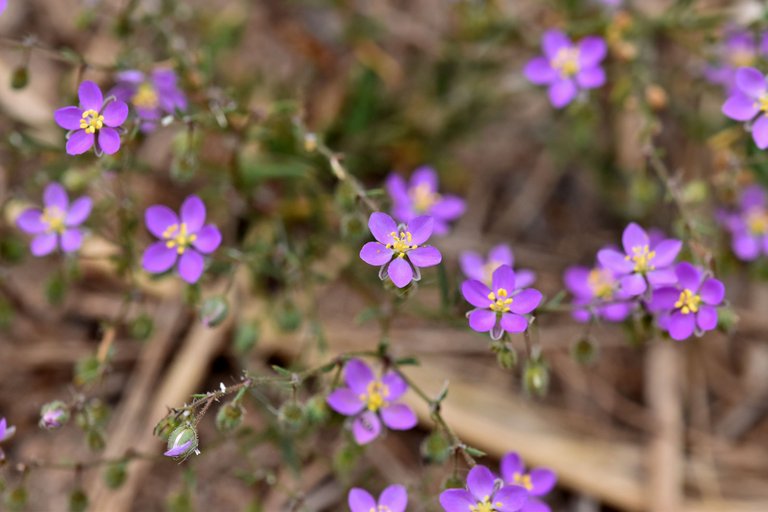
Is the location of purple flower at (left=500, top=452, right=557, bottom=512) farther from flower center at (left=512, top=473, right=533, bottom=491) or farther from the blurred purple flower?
the blurred purple flower

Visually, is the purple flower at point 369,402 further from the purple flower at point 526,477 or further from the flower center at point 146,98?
the flower center at point 146,98

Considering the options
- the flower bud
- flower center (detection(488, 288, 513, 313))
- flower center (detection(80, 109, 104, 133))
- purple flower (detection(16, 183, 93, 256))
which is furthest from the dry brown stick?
flower center (detection(80, 109, 104, 133))

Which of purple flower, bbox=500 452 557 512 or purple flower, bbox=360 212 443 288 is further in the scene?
purple flower, bbox=500 452 557 512

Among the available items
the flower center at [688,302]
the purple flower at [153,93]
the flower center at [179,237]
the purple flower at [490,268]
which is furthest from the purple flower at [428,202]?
the flower center at [688,302]

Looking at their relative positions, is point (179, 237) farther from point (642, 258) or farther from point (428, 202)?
point (642, 258)

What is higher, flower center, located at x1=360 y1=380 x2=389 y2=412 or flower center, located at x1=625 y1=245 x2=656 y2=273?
flower center, located at x1=625 y1=245 x2=656 y2=273

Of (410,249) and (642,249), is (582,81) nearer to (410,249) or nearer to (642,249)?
(642,249)

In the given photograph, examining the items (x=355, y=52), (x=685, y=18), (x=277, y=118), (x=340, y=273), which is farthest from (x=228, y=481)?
(x=685, y=18)
